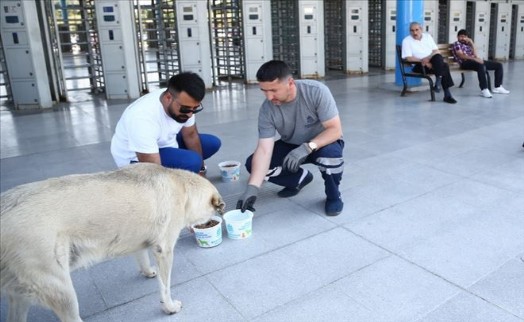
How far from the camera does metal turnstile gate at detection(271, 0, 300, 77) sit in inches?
515

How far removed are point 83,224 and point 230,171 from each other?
8.36 feet

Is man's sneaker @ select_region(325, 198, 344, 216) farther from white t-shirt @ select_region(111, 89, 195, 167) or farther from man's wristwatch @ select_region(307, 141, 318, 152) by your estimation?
white t-shirt @ select_region(111, 89, 195, 167)

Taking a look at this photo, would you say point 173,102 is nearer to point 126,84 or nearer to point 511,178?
point 511,178

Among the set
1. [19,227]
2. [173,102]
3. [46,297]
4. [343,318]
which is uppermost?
[173,102]

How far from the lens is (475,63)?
27.8 feet

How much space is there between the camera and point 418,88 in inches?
Answer: 365

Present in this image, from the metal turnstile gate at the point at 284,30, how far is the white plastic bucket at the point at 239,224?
10151 mm

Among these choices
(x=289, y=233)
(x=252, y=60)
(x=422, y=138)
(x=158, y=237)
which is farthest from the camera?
(x=252, y=60)

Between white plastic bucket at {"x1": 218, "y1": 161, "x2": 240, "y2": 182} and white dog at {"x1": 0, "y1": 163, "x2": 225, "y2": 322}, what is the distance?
75.6 inches

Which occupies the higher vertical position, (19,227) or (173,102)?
(173,102)

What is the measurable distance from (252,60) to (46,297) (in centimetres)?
1064

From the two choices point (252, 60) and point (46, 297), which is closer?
point (46, 297)

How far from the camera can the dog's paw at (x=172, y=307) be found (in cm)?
237

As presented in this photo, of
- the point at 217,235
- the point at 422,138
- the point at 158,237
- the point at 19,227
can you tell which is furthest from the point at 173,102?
the point at 422,138
